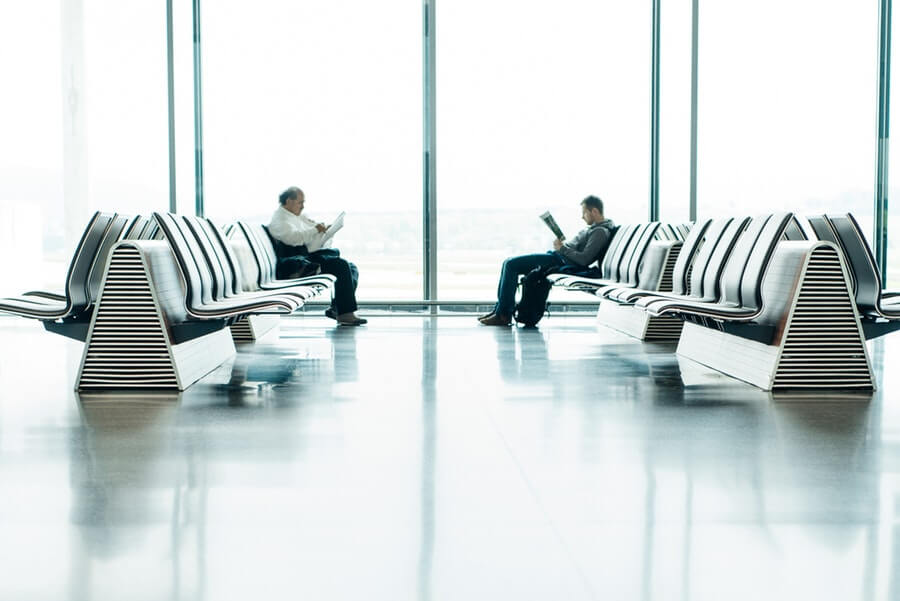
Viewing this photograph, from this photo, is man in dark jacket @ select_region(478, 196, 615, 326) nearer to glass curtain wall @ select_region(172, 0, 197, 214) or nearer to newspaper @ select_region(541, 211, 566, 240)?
newspaper @ select_region(541, 211, 566, 240)

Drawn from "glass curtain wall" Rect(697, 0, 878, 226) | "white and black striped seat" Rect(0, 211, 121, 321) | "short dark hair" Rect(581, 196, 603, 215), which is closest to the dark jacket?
"short dark hair" Rect(581, 196, 603, 215)

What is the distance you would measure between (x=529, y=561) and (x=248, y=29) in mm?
8345

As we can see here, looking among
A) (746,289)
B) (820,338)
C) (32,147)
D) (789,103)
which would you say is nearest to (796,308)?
(820,338)

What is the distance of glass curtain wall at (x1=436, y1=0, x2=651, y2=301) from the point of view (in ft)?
30.9

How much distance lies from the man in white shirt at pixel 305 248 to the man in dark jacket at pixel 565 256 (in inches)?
44.6

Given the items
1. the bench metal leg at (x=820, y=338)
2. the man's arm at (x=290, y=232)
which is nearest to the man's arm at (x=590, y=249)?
the man's arm at (x=290, y=232)

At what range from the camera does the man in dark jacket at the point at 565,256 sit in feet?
26.3

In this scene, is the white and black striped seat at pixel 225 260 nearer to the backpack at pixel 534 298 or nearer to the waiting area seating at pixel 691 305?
the waiting area seating at pixel 691 305

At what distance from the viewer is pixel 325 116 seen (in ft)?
31.3

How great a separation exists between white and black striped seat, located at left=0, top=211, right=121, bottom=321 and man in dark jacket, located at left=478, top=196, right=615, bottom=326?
4.00 meters

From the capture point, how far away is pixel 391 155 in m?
9.50

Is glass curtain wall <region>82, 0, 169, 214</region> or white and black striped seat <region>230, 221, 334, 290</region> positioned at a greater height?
glass curtain wall <region>82, 0, 169, 214</region>

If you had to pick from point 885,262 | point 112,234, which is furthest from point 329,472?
point 885,262

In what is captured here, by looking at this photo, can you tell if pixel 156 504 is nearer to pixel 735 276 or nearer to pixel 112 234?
pixel 112 234
